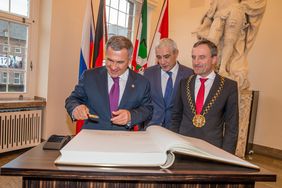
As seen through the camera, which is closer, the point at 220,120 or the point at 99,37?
the point at 220,120

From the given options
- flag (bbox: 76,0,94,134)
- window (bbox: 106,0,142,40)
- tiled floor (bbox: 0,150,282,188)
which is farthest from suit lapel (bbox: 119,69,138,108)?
window (bbox: 106,0,142,40)

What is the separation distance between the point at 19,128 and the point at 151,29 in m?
3.24

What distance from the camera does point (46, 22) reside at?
339cm

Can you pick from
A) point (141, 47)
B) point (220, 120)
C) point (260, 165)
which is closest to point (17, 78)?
point (141, 47)

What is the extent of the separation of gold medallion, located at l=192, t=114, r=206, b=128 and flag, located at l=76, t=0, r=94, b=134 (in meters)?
2.00

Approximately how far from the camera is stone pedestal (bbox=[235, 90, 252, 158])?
345cm

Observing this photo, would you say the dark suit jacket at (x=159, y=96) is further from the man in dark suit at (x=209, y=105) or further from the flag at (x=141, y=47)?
the flag at (x=141, y=47)

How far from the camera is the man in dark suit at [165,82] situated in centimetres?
205

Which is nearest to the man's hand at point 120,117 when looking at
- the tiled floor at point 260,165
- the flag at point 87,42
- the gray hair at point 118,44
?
the gray hair at point 118,44

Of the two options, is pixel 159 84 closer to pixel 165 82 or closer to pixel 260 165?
pixel 165 82

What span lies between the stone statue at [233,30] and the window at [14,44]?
2358 millimetres

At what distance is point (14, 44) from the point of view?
10.7 feet

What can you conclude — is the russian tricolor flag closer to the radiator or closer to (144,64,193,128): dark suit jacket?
the radiator


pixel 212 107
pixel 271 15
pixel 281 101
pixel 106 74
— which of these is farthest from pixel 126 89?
pixel 271 15
